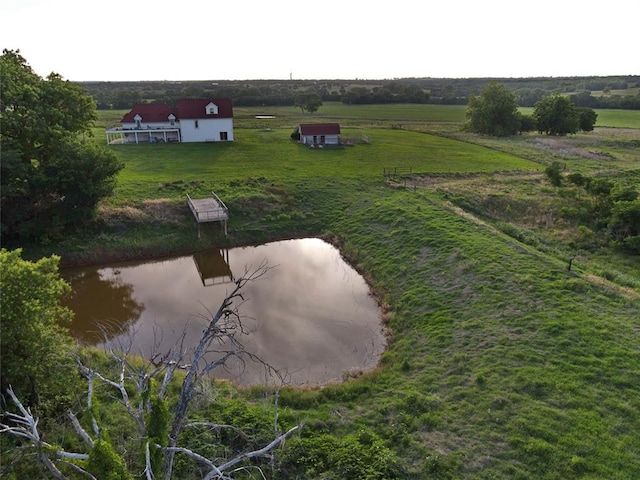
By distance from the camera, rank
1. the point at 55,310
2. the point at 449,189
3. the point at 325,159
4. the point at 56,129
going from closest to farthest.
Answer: the point at 55,310 < the point at 56,129 < the point at 449,189 < the point at 325,159

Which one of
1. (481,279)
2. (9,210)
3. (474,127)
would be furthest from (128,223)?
(474,127)

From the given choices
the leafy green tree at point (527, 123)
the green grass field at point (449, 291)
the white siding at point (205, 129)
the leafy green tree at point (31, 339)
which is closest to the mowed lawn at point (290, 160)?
the green grass field at point (449, 291)

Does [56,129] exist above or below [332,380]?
above

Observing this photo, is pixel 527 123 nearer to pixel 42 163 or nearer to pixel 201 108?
pixel 201 108

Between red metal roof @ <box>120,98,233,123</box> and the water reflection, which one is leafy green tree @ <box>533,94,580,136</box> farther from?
the water reflection

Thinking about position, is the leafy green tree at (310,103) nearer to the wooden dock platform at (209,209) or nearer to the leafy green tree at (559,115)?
the leafy green tree at (559,115)

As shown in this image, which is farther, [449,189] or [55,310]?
[449,189]

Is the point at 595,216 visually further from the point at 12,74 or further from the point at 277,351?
the point at 12,74
